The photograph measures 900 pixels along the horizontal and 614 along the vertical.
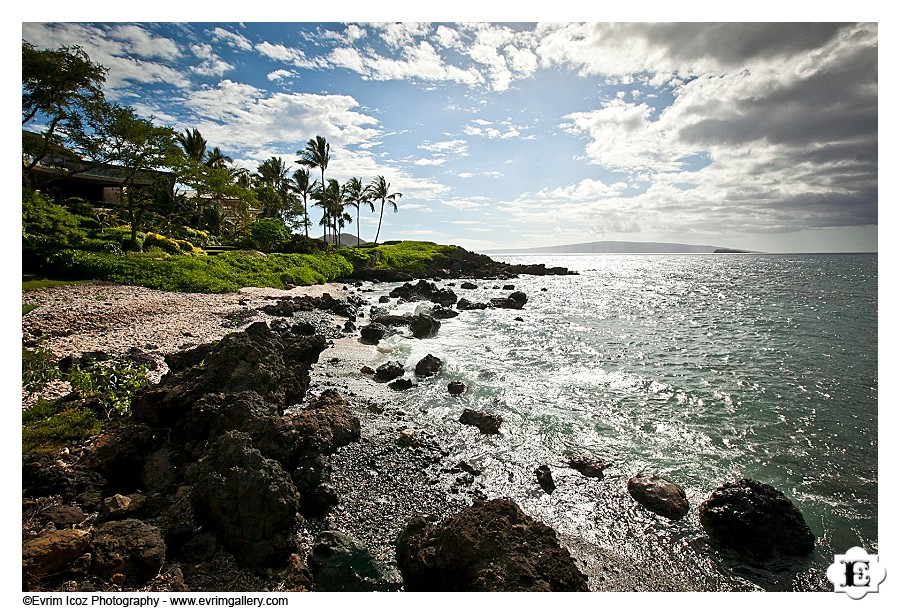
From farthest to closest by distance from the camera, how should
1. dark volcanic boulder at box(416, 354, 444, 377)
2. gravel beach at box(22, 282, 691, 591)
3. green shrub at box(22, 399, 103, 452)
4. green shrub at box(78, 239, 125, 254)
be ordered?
green shrub at box(78, 239, 125, 254) < dark volcanic boulder at box(416, 354, 444, 377) < green shrub at box(22, 399, 103, 452) < gravel beach at box(22, 282, 691, 591)

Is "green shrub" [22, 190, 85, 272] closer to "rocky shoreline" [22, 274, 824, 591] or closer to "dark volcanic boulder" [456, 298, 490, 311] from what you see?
"rocky shoreline" [22, 274, 824, 591]

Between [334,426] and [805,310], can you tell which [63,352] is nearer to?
[334,426]

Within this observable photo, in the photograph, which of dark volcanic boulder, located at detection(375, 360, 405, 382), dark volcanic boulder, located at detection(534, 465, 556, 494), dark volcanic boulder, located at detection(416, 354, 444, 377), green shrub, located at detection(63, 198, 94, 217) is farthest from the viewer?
green shrub, located at detection(63, 198, 94, 217)

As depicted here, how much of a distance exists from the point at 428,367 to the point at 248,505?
26.5 feet

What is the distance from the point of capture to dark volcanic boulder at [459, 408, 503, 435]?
27.0ft

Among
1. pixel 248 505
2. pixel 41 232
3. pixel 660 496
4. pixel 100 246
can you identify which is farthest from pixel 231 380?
pixel 100 246

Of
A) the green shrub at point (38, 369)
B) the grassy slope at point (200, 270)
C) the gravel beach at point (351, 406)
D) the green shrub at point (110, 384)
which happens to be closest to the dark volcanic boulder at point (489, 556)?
the gravel beach at point (351, 406)

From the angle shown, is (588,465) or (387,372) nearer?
(588,465)

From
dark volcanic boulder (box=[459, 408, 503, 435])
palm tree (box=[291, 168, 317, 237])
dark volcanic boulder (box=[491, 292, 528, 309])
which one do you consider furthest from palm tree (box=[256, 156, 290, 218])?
dark volcanic boulder (box=[459, 408, 503, 435])

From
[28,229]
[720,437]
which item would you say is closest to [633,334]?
[720,437]

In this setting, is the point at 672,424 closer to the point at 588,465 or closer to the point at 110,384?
the point at 588,465

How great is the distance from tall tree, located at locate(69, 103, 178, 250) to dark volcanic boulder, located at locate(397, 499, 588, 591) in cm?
2620

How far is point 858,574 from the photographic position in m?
4.25

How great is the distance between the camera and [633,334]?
20.4m
